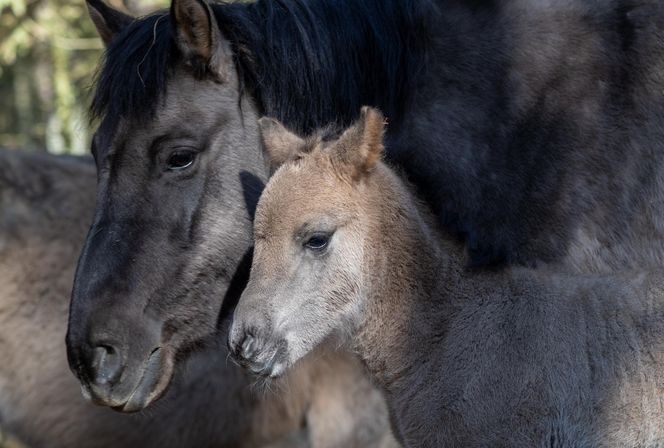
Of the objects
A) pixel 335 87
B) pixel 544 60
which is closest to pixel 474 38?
pixel 544 60

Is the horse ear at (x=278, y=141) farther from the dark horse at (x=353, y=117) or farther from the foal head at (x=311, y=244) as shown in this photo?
the dark horse at (x=353, y=117)

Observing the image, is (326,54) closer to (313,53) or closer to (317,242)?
(313,53)

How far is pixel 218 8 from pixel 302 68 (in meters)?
0.44

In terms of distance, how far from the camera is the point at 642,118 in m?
4.24

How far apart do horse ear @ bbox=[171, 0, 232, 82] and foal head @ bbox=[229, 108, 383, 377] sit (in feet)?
1.15

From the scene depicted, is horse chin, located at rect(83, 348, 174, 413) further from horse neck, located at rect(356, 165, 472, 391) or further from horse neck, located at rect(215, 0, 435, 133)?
horse neck, located at rect(215, 0, 435, 133)

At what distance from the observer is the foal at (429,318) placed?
3783 millimetres

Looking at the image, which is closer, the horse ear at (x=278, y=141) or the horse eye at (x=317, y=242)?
the horse eye at (x=317, y=242)

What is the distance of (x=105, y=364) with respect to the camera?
392 centimetres

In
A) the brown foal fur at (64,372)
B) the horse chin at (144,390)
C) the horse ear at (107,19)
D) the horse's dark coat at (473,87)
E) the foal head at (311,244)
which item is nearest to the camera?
the foal head at (311,244)

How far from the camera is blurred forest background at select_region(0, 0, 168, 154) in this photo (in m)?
9.60

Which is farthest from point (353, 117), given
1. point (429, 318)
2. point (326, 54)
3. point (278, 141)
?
point (429, 318)

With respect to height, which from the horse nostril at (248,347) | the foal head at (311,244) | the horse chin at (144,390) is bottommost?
the horse chin at (144,390)

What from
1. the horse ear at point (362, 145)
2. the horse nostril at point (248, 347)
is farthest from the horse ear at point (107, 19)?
the horse nostril at point (248, 347)
